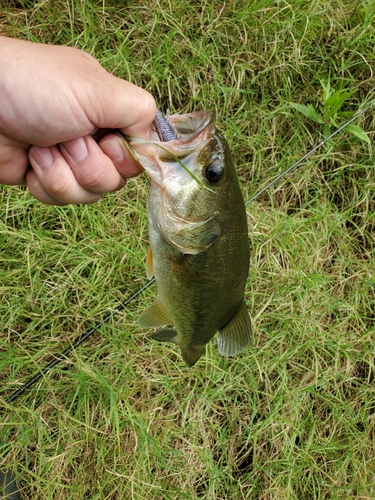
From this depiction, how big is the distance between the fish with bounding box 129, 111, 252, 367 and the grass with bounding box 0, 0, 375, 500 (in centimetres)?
99

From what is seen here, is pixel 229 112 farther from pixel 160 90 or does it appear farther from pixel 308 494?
pixel 308 494

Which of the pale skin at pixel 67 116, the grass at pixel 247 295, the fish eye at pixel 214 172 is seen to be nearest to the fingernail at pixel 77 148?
the pale skin at pixel 67 116

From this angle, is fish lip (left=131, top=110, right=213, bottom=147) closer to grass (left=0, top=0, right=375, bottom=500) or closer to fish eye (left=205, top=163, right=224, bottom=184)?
fish eye (left=205, top=163, right=224, bottom=184)

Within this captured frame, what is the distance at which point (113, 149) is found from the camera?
58.9 inches

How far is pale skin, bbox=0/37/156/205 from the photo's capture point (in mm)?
1346

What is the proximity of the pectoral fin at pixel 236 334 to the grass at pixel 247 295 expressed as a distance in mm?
914

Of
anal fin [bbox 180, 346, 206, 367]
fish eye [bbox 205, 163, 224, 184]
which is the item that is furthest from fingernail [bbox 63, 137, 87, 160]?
anal fin [bbox 180, 346, 206, 367]

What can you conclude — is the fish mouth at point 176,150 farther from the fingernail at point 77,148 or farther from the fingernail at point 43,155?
the fingernail at point 43,155

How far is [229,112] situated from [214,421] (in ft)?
6.08

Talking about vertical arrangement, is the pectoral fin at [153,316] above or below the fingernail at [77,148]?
below

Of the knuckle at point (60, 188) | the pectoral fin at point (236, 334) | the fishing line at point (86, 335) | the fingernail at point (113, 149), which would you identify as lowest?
the fishing line at point (86, 335)

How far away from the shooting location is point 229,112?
2814 mm

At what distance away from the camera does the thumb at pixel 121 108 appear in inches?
53.6

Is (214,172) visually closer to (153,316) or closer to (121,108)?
(121,108)
